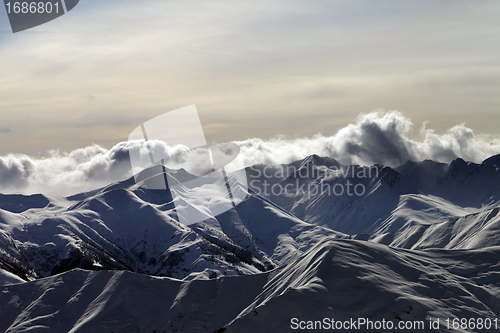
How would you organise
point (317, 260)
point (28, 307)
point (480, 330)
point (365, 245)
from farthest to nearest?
1. point (28, 307)
2. point (365, 245)
3. point (317, 260)
4. point (480, 330)

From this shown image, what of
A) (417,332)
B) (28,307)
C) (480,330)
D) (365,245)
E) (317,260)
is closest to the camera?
(417,332)

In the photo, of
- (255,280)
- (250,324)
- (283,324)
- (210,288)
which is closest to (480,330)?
(283,324)

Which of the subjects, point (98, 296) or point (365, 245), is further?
point (98, 296)

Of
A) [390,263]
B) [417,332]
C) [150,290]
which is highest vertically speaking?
[417,332]

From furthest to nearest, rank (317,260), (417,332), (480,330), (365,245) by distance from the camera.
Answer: (365,245) < (317,260) < (480,330) < (417,332)

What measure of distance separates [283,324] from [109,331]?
118 ft

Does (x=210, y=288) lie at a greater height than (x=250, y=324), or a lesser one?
lesser

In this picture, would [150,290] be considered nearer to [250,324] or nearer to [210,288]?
[210,288]

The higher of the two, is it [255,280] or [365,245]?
[365,245]

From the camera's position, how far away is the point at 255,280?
83.1 meters

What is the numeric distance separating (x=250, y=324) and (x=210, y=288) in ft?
95.8

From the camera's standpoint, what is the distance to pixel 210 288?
271ft

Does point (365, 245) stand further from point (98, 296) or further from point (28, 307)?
point (28, 307)

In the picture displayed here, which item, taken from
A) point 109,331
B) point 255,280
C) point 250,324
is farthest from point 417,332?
point 109,331
